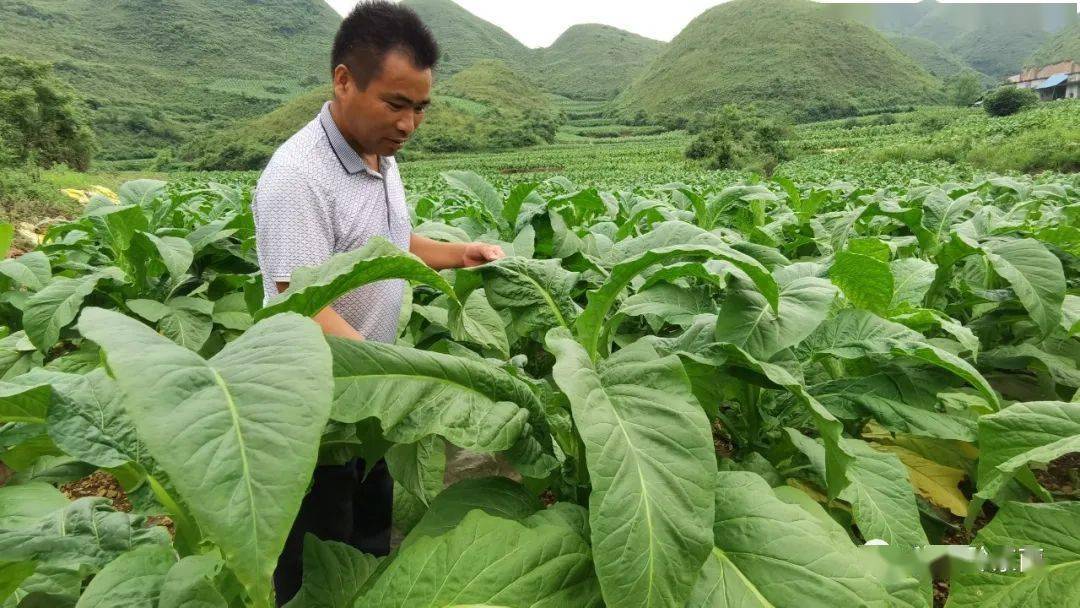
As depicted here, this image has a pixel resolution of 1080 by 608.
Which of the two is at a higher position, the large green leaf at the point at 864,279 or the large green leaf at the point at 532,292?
the large green leaf at the point at 864,279

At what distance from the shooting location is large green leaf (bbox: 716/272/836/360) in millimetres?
1279

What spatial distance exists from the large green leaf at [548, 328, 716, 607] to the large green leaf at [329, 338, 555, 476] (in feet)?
0.48

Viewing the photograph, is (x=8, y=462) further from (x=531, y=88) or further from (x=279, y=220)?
(x=531, y=88)

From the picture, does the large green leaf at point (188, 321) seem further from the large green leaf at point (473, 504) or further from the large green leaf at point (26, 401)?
the large green leaf at point (473, 504)

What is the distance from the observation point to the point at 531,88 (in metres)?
104

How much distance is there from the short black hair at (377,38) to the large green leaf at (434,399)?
4.03 feet

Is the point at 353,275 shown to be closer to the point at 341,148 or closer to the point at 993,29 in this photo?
the point at 341,148

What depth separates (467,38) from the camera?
5782 inches

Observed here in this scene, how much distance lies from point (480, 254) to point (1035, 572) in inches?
61.4

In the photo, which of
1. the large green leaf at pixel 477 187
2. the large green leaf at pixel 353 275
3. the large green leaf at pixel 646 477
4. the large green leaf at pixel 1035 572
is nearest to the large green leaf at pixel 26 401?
the large green leaf at pixel 353 275

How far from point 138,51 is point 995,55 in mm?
175128

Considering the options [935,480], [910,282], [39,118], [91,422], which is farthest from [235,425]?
[39,118]

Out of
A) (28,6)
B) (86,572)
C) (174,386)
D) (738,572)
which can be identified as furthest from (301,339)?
(28,6)

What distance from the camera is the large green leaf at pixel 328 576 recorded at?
1.09m
